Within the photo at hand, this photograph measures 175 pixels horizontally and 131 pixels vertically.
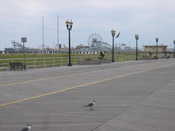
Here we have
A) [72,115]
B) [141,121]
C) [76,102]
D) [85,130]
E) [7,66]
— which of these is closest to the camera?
[85,130]

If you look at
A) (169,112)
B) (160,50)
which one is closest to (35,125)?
(169,112)

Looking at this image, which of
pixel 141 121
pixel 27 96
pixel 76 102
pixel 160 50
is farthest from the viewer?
pixel 160 50

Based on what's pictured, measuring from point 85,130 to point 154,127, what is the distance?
152 cm

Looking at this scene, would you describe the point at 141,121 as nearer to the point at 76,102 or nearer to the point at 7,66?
the point at 76,102

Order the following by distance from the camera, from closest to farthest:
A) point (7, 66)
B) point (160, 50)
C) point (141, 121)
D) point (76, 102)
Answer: point (141, 121) < point (76, 102) < point (7, 66) < point (160, 50)

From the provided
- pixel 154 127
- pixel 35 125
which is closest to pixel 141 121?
pixel 154 127

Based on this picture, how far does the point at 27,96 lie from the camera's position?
1416cm

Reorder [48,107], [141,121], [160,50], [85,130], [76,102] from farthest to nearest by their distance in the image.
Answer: [160,50], [76,102], [48,107], [141,121], [85,130]

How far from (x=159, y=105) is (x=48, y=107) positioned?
11.1 ft

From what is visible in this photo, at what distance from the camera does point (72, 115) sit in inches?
400

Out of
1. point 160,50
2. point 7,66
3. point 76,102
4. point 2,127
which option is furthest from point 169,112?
point 160,50

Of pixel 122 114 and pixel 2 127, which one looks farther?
pixel 122 114

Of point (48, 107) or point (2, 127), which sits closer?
point (2, 127)

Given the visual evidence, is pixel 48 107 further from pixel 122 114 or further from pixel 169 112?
pixel 169 112
